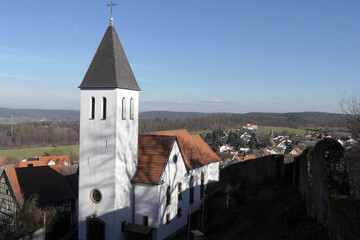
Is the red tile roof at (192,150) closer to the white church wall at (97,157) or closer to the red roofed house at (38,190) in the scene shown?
the white church wall at (97,157)

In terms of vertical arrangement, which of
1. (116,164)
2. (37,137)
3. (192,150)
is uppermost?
(116,164)

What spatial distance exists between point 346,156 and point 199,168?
1614 centimetres

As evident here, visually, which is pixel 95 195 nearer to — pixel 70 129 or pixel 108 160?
pixel 108 160

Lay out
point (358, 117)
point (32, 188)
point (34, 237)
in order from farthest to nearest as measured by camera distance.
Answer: point (32, 188) → point (34, 237) → point (358, 117)

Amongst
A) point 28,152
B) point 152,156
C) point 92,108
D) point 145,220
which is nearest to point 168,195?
point 145,220

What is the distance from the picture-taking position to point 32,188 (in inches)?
1099

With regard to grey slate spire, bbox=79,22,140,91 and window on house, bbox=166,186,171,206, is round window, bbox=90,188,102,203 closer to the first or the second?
window on house, bbox=166,186,171,206

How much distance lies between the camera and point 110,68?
1864cm

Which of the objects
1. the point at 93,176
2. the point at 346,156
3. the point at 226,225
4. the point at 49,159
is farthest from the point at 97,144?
the point at 49,159

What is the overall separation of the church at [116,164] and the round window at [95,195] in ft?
0.16

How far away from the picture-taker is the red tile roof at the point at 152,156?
63.7ft

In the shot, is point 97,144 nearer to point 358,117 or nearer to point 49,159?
point 358,117

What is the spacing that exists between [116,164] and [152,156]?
2963 millimetres

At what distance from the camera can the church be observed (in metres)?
18.3
